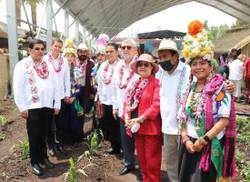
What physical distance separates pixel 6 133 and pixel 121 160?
3121mm

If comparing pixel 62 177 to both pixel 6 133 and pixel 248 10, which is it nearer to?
pixel 6 133

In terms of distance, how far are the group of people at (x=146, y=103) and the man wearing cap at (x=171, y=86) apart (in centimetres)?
1

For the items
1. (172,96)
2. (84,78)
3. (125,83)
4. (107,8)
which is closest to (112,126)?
(125,83)

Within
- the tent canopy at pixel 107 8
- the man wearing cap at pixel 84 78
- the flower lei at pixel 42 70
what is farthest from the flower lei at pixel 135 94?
the tent canopy at pixel 107 8

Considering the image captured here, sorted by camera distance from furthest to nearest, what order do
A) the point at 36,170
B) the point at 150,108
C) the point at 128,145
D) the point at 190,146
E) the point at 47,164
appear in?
the point at 47,164, the point at 36,170, the point at 128,145, the point at 150,108, the point at 190,146

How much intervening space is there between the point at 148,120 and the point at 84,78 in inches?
108

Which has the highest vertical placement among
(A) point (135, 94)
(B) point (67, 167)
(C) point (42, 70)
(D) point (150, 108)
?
(C) point (42, 70)

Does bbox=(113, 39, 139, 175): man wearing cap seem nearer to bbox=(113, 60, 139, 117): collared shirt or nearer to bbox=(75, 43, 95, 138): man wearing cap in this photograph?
bbox=(113, 60, 139, 117): collared shirt

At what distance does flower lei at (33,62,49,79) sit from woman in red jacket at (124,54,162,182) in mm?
1360

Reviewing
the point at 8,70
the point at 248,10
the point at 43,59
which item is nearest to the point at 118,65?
the point at 43,59

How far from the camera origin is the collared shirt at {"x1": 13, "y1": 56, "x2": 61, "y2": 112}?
4516mm

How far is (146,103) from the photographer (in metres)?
3.99

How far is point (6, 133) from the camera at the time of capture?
7.36 m

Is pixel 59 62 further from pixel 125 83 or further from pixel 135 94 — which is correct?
pixel 135 94
